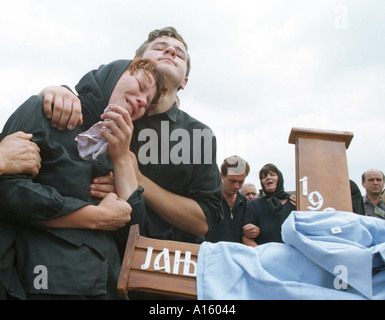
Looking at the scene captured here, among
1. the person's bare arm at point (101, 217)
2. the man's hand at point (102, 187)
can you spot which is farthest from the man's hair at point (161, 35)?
the person's bare arm at point (101, 217)

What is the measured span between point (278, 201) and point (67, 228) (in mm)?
2358

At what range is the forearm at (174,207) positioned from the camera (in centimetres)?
170

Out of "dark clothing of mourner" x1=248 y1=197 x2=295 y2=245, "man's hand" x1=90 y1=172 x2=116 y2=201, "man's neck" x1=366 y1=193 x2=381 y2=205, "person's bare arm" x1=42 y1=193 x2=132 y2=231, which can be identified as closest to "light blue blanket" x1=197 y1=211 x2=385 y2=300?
"person's bare arm" x1=42 y1=193 x2=132 y2=231

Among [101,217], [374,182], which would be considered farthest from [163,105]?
[374,182]

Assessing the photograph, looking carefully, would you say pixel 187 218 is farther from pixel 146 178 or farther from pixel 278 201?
pixel 278 201

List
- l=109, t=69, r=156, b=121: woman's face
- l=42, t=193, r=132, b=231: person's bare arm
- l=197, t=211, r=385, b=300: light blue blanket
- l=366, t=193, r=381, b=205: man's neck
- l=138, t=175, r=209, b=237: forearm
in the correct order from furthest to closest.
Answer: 1. l=366, t=193, r=381, b=205: man's neck
2. l=138, t=175, r=209, b=237: forearm
3. l=109, t=69, r=156, b=121: woman's face
4. l=42, t=193, r=132, b=231: person's bare arm
5. l=197, t=211, r=385, b=300: light blue blanket

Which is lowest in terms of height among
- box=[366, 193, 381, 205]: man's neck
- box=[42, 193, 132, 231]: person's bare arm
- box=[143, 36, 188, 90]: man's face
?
box=[42, 193, 132, 231]: person's bare arm

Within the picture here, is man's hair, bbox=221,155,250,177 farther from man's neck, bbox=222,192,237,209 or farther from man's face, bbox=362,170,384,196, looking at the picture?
man's face, bbox=362,170,384,196

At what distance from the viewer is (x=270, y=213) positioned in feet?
10.9

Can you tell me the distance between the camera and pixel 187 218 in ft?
5.69

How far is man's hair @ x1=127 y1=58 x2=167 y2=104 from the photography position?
1.65 metres

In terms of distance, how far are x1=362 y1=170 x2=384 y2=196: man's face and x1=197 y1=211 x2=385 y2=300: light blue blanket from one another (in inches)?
127
